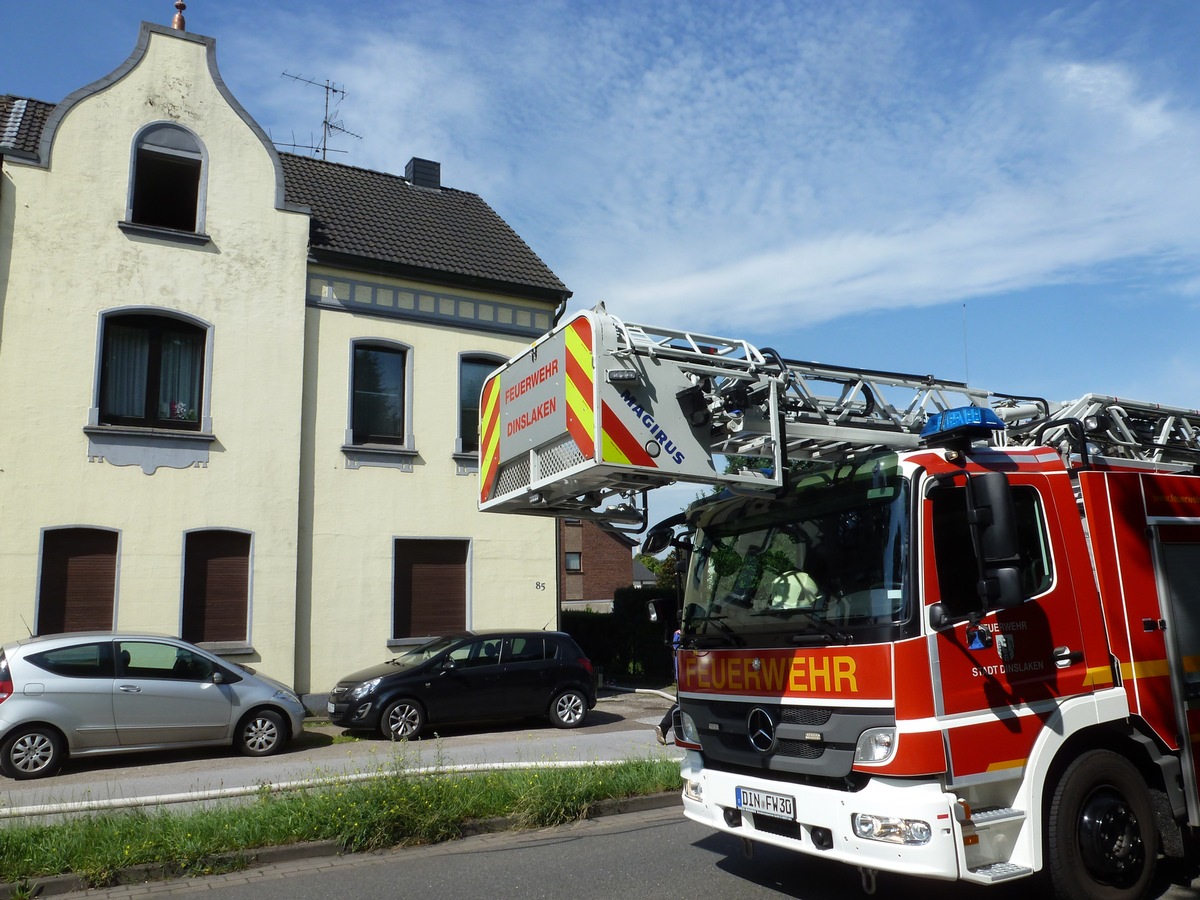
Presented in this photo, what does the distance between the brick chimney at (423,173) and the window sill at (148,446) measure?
7893 mm

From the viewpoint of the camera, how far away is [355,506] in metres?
15.8

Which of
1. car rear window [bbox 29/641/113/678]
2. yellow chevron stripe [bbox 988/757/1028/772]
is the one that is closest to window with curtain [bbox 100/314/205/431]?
car rear window [bbox 29/641/113/678]

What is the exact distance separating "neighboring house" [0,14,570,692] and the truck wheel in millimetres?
12052

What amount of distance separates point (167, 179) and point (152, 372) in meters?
3.41

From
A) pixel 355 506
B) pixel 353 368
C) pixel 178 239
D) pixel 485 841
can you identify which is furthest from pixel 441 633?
pixel 485 841

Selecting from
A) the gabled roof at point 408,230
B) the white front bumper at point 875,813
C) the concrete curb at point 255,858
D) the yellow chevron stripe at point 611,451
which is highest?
the gabled roof at point 408,230

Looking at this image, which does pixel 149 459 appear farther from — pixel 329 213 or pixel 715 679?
pixel 715 679

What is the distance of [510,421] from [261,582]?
31.9 feet

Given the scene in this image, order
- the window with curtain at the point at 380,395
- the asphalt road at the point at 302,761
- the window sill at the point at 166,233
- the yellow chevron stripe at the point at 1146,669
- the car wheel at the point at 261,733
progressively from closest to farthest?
the yellow chevron stripe at the point at 1146,669 < the asphalt road at the point at 302,761 < the car wheel at the point at 261,733 < the window sill at the point at 166,233 < the window with curtain at the point at 380,395

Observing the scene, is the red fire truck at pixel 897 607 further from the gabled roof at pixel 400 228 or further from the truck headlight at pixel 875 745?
the gabled roof at pixel 400 228

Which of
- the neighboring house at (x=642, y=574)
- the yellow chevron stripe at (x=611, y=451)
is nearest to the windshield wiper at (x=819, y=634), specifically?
the yellow chevron stripe at (x=611, y=451)

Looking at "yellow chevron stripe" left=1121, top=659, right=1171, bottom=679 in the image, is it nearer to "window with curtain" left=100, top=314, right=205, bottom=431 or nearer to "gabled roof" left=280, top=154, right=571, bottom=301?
"window with curtain" left=100, top=314, right=205, bottom=431

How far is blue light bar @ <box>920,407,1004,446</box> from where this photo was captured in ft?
17.7

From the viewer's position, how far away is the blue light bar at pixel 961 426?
5410mm
